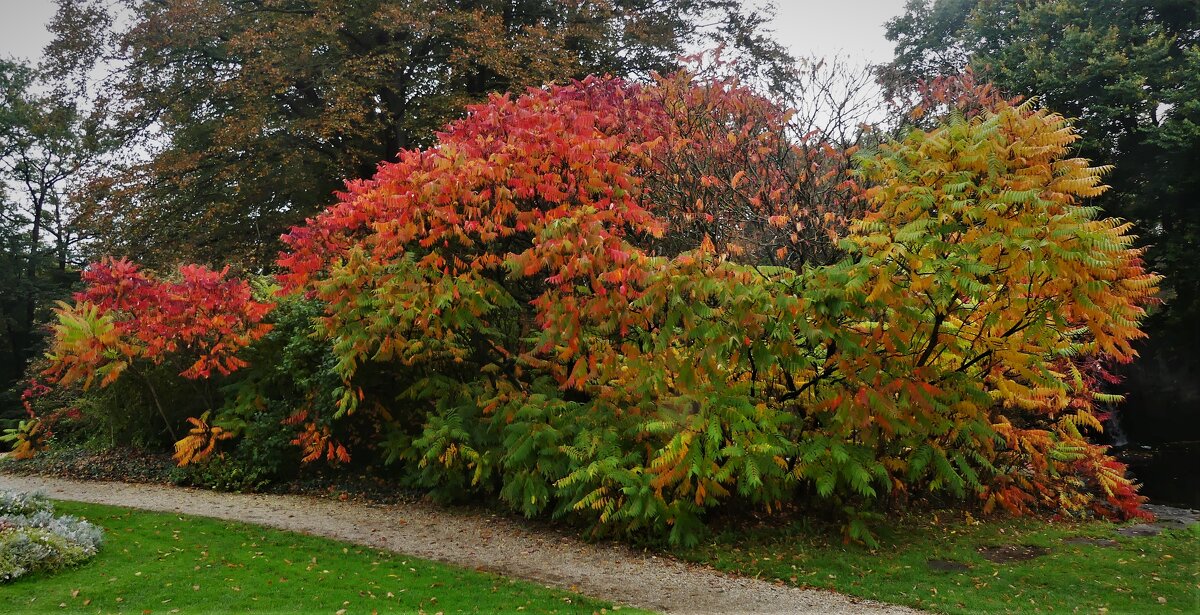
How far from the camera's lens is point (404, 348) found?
10492mm

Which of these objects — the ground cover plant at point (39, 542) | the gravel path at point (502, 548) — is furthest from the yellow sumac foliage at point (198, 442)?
the ground cover plant at point (39, 542)

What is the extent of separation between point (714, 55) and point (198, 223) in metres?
14.2

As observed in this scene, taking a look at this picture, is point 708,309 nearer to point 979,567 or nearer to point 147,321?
point 979,567

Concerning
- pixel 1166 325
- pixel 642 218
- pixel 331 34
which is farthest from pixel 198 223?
pixel 1166 325

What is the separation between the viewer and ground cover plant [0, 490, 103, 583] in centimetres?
665

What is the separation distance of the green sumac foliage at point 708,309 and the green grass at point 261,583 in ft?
5.90

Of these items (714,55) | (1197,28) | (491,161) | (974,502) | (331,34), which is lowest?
(974,502)

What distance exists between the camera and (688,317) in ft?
25.2

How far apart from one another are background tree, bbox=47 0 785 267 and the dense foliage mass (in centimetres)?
727

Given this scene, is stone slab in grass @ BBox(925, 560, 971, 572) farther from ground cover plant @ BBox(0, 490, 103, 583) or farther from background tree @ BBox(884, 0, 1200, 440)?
background tree @ BBox(884, 0, 1200, 440)

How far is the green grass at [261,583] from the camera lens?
20.3 feet

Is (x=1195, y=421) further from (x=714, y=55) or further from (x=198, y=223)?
(x=198, y=223)

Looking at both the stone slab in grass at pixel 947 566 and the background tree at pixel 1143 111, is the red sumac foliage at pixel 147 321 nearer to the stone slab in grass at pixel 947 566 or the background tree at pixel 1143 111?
the stone slab in grass at pixel 947 566

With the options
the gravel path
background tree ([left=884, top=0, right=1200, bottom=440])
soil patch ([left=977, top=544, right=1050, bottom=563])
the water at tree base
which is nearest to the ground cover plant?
the gravel path
